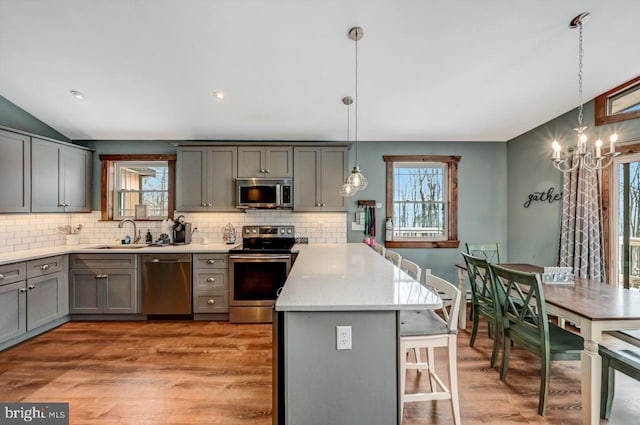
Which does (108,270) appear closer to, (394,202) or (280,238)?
(280,238)

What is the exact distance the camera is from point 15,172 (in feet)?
10.5

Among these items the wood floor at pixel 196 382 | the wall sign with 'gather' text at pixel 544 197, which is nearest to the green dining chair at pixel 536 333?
the wood floor at pixel 196 382

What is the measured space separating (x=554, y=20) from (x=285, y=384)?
3.11 m

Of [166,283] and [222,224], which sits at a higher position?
[222,224]

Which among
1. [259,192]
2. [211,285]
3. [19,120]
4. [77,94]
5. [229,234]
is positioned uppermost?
[77,94]

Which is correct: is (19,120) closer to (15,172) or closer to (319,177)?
(15,172)

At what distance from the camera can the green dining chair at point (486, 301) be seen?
2.48 meters

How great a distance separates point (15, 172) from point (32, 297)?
1350 millimetres

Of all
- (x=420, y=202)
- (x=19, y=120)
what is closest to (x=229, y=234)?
(x=19, y=120)

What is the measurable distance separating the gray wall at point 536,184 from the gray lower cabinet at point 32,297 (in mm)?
5941

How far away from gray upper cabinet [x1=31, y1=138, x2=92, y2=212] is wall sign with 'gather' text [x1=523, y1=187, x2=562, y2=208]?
6090mm

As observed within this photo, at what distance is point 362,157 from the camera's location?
4.43m

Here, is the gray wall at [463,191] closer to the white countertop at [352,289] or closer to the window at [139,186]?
the white countertop at [352,289]

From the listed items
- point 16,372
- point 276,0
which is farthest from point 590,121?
point 16,372
